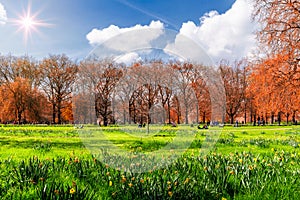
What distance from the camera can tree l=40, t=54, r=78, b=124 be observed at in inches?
1684

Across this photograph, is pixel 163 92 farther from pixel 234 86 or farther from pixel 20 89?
pixel 234 86

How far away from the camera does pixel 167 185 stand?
12.0 ft

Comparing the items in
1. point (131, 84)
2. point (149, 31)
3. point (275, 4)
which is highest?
point (275, 4)

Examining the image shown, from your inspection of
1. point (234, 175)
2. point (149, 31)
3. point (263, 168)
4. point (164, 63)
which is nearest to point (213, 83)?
point (164, 63)

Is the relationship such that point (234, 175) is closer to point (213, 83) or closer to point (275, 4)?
point (213, 83)

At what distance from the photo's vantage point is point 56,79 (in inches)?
1719

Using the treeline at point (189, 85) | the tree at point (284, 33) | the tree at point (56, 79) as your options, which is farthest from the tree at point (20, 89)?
the tree at point (284, 33)

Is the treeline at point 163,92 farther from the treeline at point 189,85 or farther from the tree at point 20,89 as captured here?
the tree at point 20,89

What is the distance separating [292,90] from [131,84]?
7.41 metres

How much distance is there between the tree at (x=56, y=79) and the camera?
42781 mm

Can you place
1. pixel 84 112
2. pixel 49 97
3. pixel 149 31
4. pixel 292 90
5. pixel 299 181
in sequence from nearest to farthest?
pixel 299 181, pixel 149 31, pixel 292 90, pixel 84 112, pixel 49 97

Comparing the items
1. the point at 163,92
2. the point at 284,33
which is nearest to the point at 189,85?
the point at 163,92

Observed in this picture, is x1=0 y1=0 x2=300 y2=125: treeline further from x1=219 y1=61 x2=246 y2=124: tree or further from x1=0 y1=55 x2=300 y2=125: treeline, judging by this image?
x1=219 y1=61 x2=246 y2=124: tree

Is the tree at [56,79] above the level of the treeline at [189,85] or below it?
above
